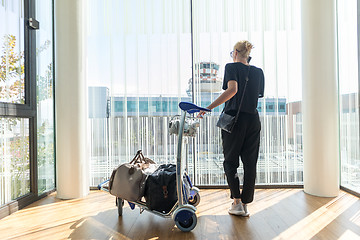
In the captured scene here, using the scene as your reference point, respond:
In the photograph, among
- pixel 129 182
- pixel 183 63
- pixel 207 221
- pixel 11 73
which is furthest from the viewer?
pixel 183 63

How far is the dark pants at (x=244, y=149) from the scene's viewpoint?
7.48ft

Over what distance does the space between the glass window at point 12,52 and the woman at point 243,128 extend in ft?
6.38

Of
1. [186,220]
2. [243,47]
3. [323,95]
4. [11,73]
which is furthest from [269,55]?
[11,73]

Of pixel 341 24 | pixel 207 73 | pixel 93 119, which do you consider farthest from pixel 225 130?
pixel 341 24

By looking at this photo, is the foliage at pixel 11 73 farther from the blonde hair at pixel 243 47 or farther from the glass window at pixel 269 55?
the blonde hair at pixel 243 47

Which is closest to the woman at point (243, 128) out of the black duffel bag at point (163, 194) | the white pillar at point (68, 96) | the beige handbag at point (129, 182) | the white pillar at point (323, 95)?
the black duffel bag at point (163, 194)

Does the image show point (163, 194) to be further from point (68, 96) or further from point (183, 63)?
point (183, 63)

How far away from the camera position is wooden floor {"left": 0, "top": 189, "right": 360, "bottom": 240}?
76.4 inches

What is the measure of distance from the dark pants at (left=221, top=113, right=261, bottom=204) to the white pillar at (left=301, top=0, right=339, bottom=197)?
2.97 feet

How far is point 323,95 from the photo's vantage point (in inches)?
111

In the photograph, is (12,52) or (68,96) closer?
(12,52)

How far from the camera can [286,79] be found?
10.4 feet

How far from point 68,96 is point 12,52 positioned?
24.7 inches

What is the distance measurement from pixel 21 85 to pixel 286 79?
2800mm
